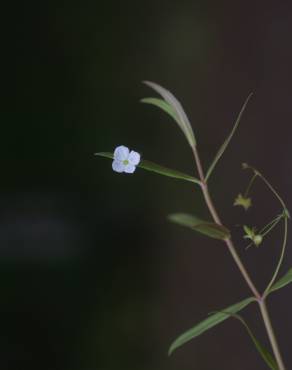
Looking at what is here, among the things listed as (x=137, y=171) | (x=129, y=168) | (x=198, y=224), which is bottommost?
(x=198, y=224)

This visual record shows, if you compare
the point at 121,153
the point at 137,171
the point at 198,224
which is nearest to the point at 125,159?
the point at 121,153

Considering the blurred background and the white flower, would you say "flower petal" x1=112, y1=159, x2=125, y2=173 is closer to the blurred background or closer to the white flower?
the white flower

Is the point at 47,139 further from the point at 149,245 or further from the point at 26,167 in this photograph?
the point at 149,245

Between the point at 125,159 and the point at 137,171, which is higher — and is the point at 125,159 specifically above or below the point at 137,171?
below

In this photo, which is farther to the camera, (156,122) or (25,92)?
(156,122)

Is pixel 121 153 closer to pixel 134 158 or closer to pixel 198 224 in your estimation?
pixel 134 158

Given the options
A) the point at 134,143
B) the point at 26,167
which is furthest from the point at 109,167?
the point at 26,167
